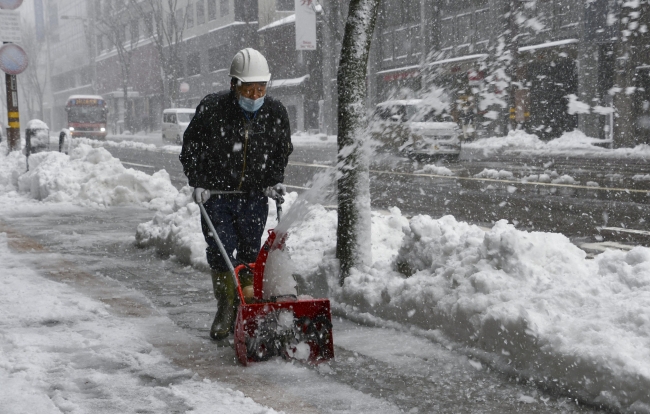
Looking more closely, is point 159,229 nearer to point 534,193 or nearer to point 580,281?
point 580,281

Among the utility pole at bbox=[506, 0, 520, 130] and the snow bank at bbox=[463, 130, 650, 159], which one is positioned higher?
the utility pole at bbox=[506, 0, 520, 130]

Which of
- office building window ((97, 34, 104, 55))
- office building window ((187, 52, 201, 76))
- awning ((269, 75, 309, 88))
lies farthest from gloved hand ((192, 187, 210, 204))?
office building window ((97, 34, 104, 55))

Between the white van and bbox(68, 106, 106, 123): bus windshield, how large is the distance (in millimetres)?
8150

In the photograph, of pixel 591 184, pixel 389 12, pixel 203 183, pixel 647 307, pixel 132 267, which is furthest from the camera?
pixel 389 12

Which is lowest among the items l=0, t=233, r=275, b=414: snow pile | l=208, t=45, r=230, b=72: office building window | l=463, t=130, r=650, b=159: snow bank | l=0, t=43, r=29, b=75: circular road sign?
l=0, t=233, r=275, b=414: snow pile

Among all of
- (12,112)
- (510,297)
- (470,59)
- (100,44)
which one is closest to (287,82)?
(470,59)

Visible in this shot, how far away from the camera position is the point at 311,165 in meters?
20.0

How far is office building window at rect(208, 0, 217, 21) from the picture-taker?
174ft

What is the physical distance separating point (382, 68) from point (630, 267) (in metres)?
36.0

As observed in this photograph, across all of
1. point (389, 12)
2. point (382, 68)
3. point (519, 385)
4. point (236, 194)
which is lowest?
point (519, 385)

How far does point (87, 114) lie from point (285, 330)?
4223 cm

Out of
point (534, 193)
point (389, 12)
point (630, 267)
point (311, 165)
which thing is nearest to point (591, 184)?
point (534, 193)

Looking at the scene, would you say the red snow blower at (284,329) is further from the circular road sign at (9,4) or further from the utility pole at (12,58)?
the circular road sign at (9,4)

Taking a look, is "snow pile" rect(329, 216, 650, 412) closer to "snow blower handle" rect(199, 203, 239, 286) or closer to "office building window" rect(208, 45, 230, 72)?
"snow blower handle" rect(199, 203, 239, 286)
